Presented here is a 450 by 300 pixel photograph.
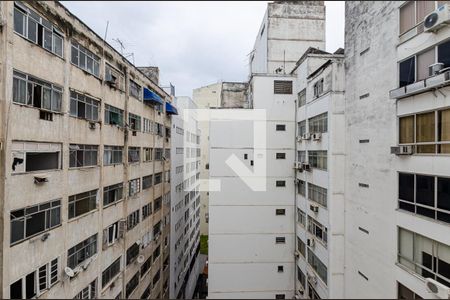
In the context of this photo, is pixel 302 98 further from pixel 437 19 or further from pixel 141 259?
pixel 141 259

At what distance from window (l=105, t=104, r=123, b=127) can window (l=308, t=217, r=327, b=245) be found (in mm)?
10659

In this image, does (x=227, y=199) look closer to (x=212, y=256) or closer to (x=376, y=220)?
(x=212, y=256)

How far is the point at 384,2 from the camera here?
9008mm

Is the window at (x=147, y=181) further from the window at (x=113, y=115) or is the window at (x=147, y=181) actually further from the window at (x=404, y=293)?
the window at (x=404, y=293)

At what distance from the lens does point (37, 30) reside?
7395mm

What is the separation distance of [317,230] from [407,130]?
6599 millimetres

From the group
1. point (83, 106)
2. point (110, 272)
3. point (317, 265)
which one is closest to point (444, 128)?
point (317, 265)

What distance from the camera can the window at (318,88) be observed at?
12.5 metres

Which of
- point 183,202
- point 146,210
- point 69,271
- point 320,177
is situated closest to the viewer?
point 69,271

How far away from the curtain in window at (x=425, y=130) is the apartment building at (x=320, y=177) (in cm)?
393

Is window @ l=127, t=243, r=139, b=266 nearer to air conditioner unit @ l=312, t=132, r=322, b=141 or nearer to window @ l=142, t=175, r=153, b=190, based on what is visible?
window @ l=142, t=175, r=153, b=190

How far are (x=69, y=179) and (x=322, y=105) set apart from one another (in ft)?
35.3

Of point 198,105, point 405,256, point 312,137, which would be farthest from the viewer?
point 198,105

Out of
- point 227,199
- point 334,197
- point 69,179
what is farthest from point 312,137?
point 69,179
